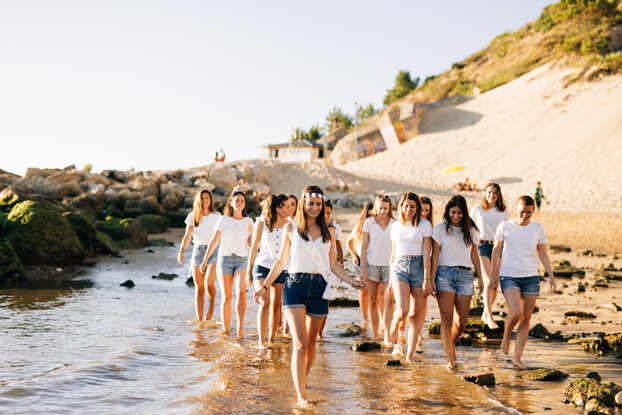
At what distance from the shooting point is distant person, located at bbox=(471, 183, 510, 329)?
857 centimetres

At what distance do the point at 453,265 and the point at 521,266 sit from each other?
83 cm

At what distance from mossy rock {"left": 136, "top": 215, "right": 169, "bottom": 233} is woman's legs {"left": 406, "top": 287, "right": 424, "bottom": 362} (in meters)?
21.8

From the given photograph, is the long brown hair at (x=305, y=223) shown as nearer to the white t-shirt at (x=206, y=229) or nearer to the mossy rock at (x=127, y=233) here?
the white t-shirt at (x=206, y=229)

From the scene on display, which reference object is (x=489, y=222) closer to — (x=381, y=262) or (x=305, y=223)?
(x=381, y=262)

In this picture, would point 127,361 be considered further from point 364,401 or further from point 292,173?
point 292,173

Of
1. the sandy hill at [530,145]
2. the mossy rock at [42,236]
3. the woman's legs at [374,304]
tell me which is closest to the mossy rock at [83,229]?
the mossy rock at [42,236]

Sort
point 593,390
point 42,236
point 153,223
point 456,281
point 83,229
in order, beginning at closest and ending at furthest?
point 593,390 → point 456,281 → point 42,236 → point 83,229 → point 153,223

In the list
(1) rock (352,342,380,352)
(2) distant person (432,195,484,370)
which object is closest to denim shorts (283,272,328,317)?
(2) distant person (432,195,484,370)

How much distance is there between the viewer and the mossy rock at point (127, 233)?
70.3 feet

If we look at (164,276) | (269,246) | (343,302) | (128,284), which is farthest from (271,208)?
(164,276)

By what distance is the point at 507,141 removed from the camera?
49.9 meters

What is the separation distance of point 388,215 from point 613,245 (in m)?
15.6

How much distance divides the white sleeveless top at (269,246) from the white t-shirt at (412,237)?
64.8 inches

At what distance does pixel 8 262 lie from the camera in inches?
576
